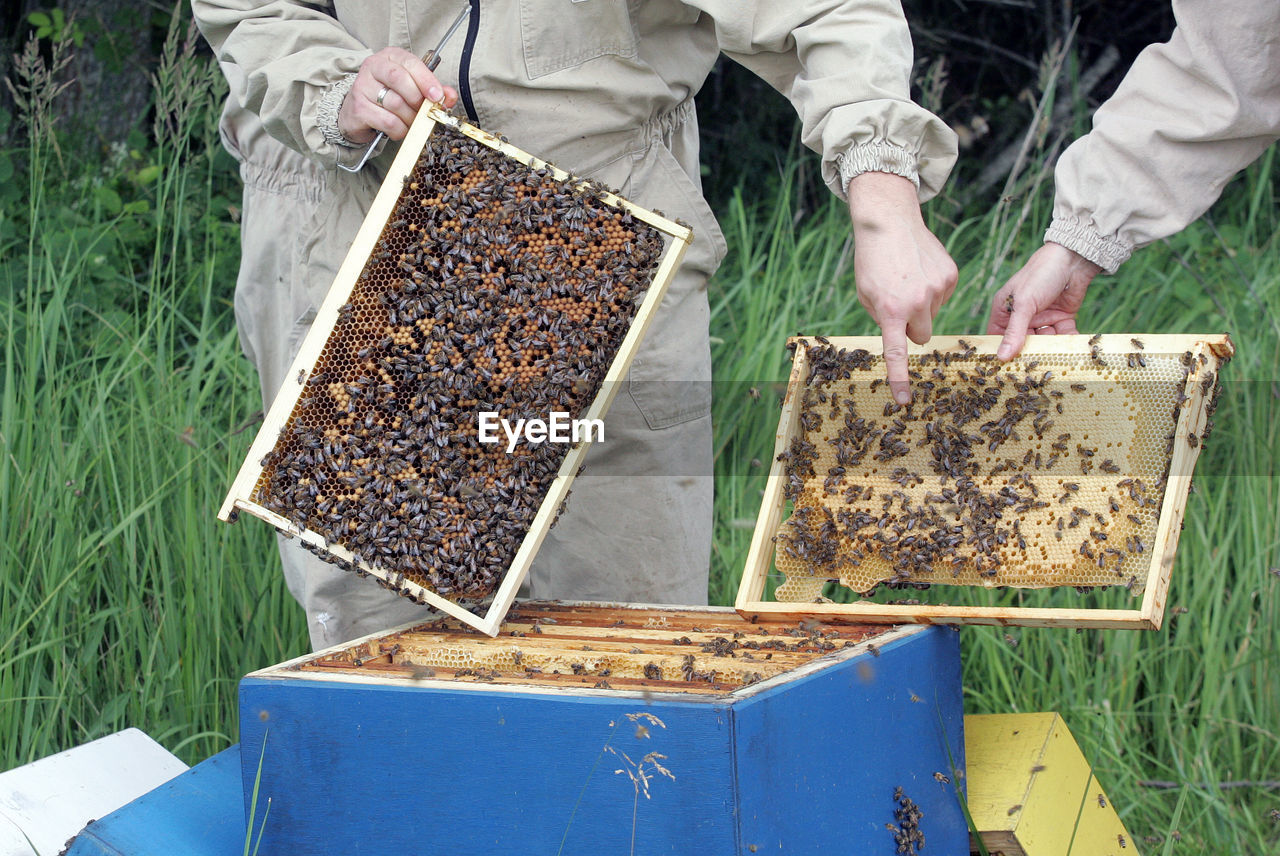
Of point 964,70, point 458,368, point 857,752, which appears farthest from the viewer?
point 964,70

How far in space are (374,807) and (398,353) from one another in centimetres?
85

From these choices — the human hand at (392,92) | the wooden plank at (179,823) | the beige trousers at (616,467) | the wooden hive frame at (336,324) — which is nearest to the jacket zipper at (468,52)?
the human hand at (392,92)

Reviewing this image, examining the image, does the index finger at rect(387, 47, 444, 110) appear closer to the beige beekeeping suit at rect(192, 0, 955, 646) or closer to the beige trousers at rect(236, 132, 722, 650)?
the beige beekeeping suit at rect(192, 0, 955, 646)

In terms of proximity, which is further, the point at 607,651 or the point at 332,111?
the point at 332,111

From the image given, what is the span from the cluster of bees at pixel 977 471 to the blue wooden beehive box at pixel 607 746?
28 cm

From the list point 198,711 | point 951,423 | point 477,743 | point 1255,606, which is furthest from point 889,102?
point 1255,606

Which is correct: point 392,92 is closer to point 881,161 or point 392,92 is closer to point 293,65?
point 293,65

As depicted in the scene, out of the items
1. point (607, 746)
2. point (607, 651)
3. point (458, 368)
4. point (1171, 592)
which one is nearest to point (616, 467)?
point (458, 368)

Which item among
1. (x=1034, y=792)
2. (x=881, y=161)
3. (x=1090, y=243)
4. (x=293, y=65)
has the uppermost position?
(x=293, y=65)

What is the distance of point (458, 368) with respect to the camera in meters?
2.21

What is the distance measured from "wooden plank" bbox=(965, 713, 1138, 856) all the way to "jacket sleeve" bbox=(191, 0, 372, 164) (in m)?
1.80

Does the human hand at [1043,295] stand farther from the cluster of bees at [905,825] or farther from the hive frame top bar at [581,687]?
the cluster of bees at [905,825]

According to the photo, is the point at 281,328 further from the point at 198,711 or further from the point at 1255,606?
the point at 1255,606

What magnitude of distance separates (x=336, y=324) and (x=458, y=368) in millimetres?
249
